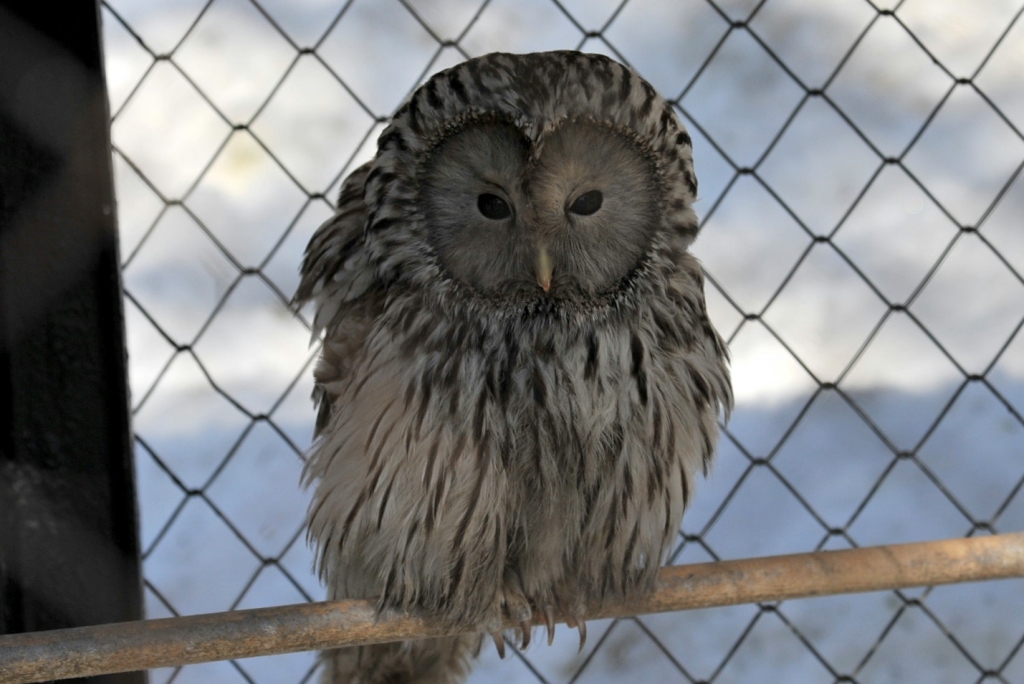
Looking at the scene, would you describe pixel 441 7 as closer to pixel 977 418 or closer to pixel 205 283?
pixel 205 283

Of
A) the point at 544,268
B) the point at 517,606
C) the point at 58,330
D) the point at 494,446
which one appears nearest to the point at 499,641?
the point at 517,606

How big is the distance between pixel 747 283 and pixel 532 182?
1123 millimetres

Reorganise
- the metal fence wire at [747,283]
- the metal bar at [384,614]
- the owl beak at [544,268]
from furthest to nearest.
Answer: the metal fence wire at [747,283]
the owl beak at [544,268]
the metal bar at [384,614]

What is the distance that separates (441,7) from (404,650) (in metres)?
1.23

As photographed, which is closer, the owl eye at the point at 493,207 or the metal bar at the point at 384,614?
the metal bar at the point at 384,614

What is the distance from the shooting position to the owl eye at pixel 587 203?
4.01 feet

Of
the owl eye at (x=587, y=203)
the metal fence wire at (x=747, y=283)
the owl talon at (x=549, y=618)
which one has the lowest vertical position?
the owl talon at (x=549, y=618)

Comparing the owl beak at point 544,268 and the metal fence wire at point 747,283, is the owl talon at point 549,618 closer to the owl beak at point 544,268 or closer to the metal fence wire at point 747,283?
the owl beak at point 544,268

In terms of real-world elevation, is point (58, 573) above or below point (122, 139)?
below

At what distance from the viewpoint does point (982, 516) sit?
2285mm

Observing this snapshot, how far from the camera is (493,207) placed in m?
1.23

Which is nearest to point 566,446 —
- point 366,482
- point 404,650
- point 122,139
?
point 366,482

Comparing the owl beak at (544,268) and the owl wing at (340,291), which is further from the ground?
the owl wing at (340,291)

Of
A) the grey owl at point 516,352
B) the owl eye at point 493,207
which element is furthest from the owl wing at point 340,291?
the owl eye at point 493,207
